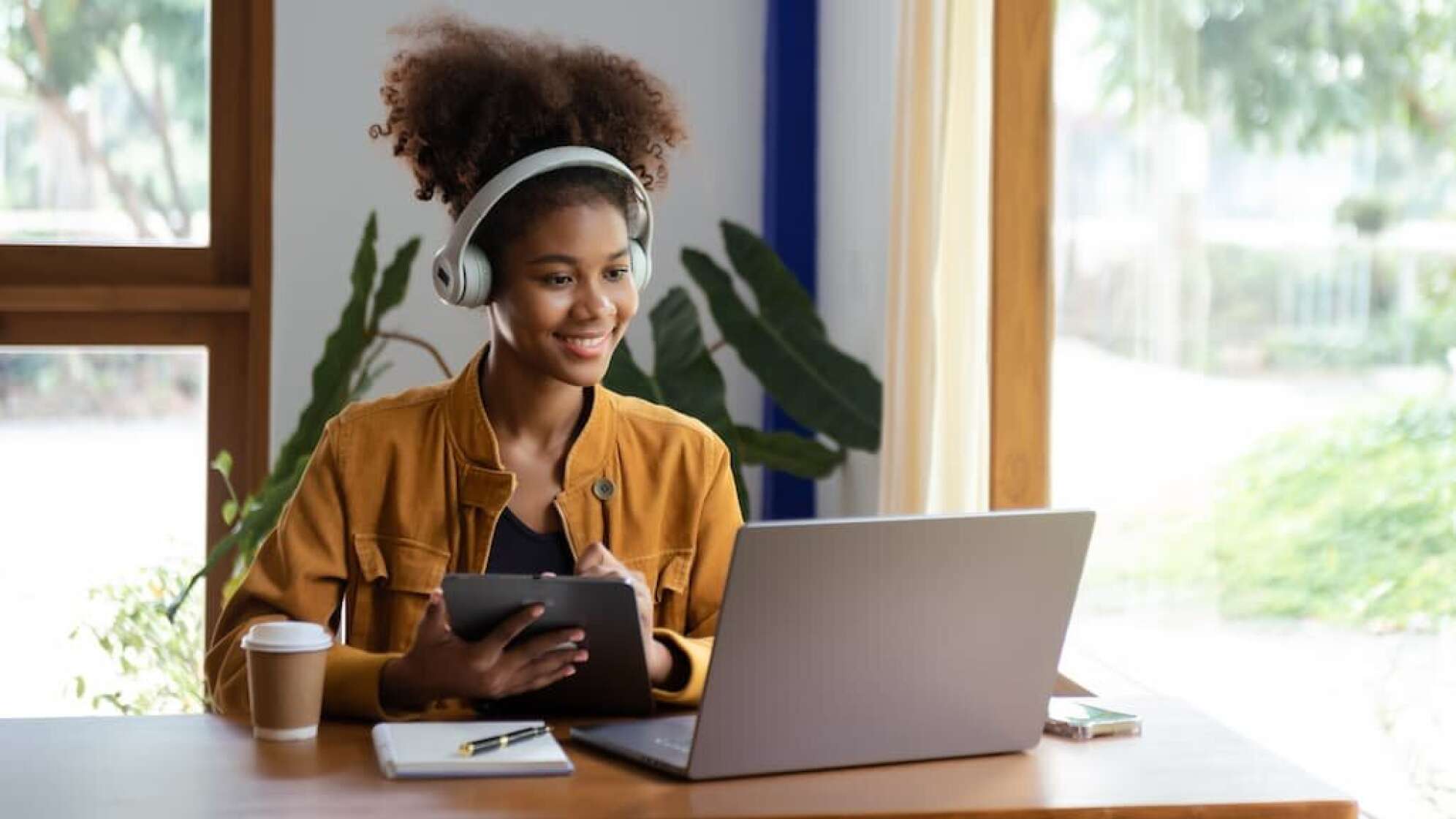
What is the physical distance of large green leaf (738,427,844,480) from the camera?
142 inches

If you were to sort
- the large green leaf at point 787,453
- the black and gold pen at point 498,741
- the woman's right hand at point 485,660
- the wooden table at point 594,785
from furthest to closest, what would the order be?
the large green leaf at point 787,453 < the woman's right hand at point 485,660 < the black and gold pen at point 498,741 < the wooden table at point 594,785

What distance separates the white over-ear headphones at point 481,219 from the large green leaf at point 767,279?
1.64 m

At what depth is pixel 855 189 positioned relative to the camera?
143 inches

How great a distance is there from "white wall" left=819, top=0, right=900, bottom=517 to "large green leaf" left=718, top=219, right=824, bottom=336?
127mm

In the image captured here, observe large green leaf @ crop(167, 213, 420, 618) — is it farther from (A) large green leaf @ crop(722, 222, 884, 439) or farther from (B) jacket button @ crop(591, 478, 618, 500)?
(B) jacket button @ crop(591, 478, 618, 500)

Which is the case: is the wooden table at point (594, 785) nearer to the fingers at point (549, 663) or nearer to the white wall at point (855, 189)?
the fingers at point (549, 663)

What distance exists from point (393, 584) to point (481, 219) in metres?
0.41

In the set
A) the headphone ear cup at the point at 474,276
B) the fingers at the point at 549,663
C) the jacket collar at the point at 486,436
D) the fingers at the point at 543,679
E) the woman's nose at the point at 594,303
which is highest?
the headphone ear cup at the point at 474,276

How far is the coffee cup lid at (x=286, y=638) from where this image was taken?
1.61m

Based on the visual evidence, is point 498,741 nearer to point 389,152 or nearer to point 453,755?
point 453,755

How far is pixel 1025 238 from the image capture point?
282cm

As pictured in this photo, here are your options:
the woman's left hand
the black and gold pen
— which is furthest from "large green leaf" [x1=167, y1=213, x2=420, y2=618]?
the black and gold pen

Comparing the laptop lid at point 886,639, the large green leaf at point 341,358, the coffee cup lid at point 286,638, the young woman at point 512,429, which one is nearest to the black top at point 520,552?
the young woman at point 512,429

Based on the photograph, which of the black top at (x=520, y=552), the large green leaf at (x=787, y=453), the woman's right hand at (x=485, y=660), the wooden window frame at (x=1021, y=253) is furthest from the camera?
the large green leaf at (x=787, y=453)
